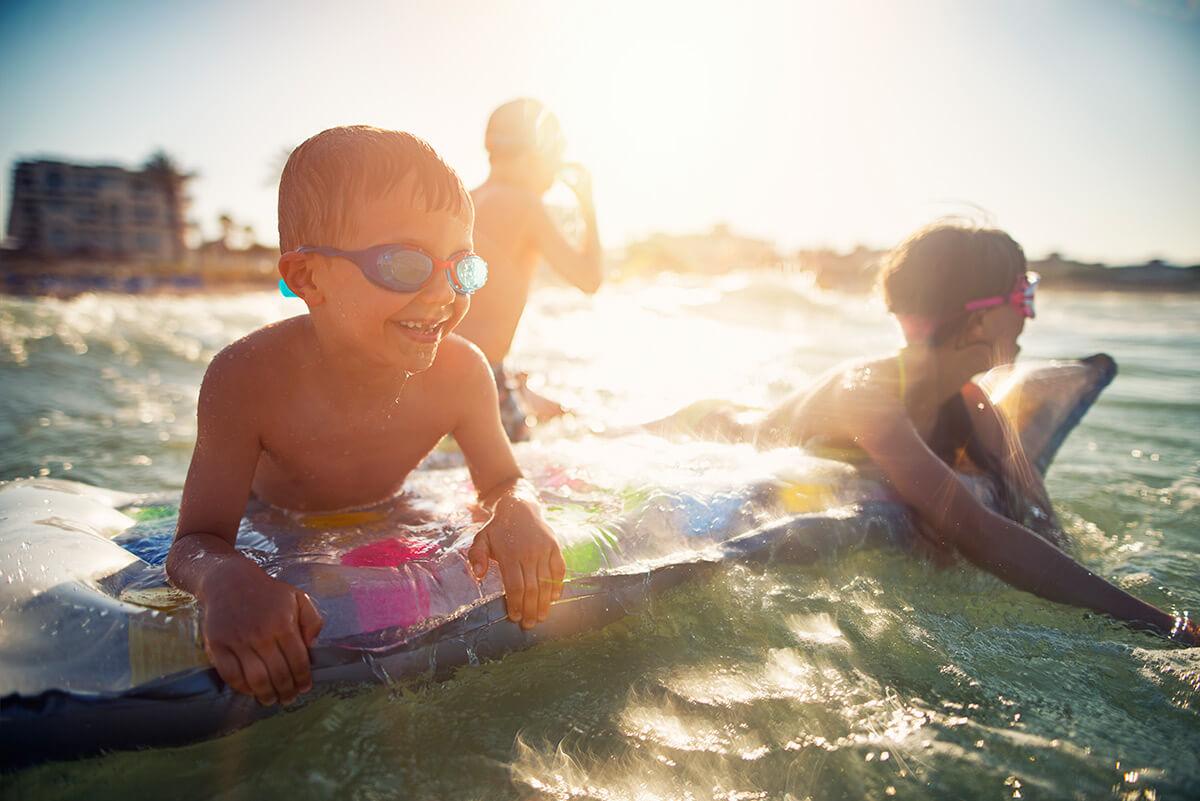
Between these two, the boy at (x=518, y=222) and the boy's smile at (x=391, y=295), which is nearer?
the boy's smile at (x=391, y=295)

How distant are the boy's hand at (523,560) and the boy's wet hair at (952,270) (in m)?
1.95

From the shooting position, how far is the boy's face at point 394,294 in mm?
1668

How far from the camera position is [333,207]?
1.66m

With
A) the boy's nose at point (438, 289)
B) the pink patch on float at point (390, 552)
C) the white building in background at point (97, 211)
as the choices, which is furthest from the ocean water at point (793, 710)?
the white building in background at point (97, 211)

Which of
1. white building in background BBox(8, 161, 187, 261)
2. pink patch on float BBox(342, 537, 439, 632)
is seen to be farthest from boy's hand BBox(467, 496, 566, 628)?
white building in background BBox(8, 161, 187, 261)

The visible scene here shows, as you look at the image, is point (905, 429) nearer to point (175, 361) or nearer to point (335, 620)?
point (335, 620)

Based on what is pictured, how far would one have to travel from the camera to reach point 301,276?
68.6 inches

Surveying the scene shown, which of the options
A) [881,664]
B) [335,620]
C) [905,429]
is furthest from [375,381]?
[905,429]

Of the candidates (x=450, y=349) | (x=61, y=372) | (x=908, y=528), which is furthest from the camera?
(x=61, y=372)

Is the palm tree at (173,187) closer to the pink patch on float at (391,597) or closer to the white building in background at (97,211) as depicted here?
the white building in background at (97,211)

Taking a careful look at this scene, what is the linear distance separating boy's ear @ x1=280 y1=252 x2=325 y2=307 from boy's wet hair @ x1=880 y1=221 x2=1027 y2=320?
7.48 feet

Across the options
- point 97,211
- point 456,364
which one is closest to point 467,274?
point 456,364

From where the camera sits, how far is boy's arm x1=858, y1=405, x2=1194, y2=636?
7.13 ft

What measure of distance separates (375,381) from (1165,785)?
6.79ft
